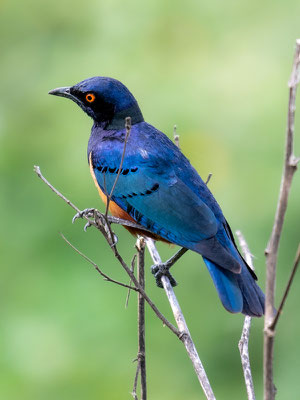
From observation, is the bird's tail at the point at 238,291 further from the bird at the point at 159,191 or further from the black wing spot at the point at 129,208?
the black wing spot at the point at 129,208

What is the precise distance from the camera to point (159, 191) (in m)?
3.66

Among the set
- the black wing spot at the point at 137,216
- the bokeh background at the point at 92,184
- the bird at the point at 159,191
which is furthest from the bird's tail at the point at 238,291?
the bokeh background at the point at 92,184

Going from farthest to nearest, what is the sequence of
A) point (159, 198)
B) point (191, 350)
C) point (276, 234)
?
point (159, 198)
point (191, 350)
point (276, 234)

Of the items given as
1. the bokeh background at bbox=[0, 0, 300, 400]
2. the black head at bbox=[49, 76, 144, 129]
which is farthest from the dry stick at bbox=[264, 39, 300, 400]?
the bokeh background at bbox=[0, 0, 300, 400]

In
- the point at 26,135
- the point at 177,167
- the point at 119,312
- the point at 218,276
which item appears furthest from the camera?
the point at 26,135

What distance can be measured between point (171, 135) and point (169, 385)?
87.1 inches

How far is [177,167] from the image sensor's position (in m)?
3.73

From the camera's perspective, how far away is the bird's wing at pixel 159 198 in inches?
Result: 137

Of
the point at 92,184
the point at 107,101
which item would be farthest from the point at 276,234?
the point at 92,184

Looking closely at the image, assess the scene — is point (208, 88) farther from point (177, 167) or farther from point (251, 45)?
point (177, 167)

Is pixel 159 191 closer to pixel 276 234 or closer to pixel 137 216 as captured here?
pixel 137 216

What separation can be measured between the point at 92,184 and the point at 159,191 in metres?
2.31

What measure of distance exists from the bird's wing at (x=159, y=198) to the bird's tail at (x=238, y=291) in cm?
22

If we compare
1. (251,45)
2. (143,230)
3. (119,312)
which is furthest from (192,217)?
(251,45)
